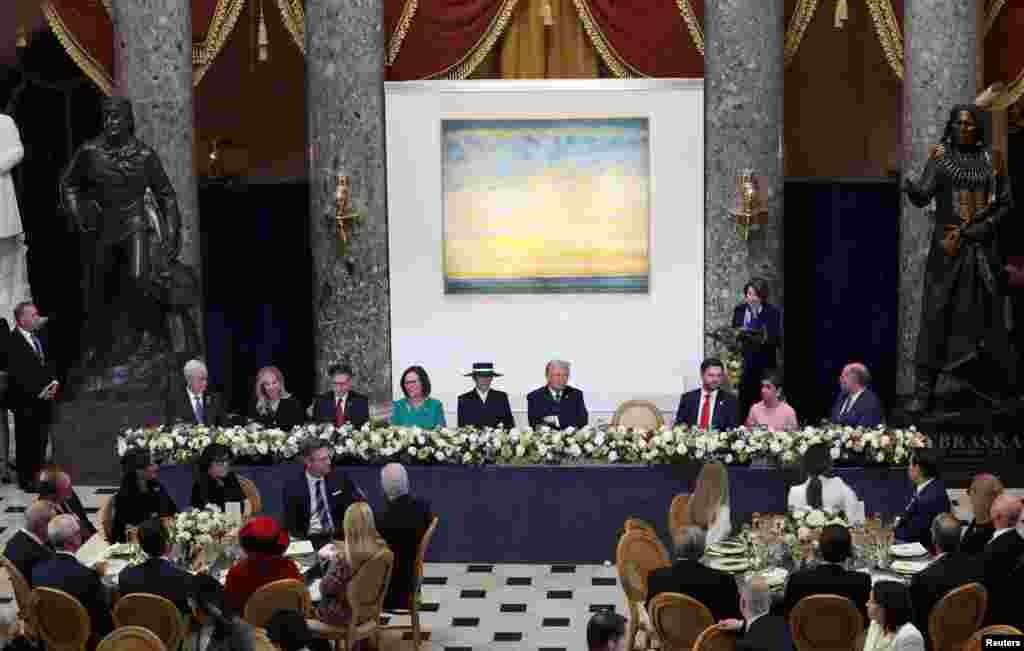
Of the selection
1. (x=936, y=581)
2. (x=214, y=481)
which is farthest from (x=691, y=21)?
(x=936, y=581)

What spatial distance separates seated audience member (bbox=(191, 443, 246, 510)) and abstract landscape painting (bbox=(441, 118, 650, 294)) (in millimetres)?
5689

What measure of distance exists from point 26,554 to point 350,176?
20.0 ft

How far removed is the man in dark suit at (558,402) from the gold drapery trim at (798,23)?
4243mm

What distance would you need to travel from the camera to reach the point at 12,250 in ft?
54.2

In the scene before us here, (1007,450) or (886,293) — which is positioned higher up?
(886,293)

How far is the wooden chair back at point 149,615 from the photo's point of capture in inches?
364

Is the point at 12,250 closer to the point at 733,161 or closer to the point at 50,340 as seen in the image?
the point at 50,340

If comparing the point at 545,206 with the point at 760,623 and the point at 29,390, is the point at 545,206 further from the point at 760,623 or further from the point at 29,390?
the point at 760,623

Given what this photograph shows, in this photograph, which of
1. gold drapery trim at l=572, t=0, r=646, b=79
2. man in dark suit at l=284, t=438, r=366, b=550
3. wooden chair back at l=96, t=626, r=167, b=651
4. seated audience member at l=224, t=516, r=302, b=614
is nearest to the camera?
wooden chair back at l=96, t=626, r=167, b=651

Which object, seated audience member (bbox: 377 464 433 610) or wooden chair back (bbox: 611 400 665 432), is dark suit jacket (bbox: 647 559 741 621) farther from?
wooden chair back (bbox: 611 400 665 432)

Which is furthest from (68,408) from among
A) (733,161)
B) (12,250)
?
(733,161)

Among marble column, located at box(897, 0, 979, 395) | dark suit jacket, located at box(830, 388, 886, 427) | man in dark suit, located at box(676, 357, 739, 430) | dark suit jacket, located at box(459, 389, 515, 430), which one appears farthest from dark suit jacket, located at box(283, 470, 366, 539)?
marble column, located at box(897, 0, 979, 395)

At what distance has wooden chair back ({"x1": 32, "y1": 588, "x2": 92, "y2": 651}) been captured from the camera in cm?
929

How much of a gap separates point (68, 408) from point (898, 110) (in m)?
7.58
